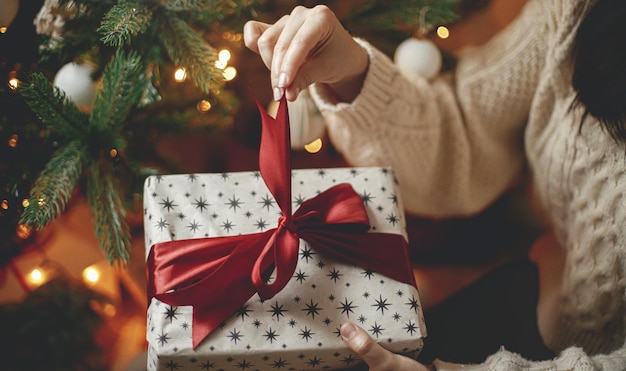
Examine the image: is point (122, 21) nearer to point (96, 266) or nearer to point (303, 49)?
point (303, 49)

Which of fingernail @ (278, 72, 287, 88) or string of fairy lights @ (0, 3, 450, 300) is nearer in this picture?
fingernail @ (278, 72, 287, 88)

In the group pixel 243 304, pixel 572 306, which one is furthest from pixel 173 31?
pixel 572 306

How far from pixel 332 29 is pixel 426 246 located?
65 centimetres

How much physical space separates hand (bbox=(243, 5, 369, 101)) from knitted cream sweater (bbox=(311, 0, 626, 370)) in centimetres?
7

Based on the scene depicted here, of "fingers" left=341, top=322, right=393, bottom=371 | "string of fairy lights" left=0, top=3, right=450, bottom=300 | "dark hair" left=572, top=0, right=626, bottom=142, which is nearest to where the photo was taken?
"fingers" left=341, top=322, right=393, bottom=371

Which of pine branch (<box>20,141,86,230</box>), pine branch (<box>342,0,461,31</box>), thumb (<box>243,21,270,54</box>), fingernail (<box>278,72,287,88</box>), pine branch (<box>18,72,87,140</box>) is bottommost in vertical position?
pine branch (<box>20,141,86,230</box>)

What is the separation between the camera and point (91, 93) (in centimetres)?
65

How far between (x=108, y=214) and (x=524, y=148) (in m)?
0.69

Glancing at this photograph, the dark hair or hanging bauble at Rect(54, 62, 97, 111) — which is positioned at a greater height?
the dark hair

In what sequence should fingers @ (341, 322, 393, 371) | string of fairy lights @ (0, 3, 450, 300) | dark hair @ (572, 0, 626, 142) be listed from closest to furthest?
fingers @ (341, 322, 393, 371) < dark hair @ (572, 0, 626, 142) < string of fairy lights @ (0, 3, 450, 300)

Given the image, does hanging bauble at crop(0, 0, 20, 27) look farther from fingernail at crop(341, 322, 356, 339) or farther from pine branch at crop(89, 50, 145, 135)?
fingernail at crop(341, 322, 356, 339)

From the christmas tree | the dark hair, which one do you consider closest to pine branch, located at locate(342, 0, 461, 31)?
the christmas tree

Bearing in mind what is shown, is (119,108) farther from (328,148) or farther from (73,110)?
(328,148)

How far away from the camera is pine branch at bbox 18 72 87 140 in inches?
20.5
